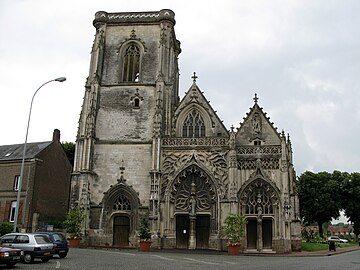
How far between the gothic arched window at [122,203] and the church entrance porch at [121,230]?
2.64 ft

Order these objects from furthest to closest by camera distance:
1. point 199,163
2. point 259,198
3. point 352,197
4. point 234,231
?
point 352,197 < point 199,163 < point 259,198 < point 234,231

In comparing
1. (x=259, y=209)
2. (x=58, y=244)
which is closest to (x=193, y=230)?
(x=259, y=209)

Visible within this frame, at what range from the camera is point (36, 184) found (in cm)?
3859

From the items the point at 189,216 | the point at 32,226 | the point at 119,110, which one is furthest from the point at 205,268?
the point at 32,226

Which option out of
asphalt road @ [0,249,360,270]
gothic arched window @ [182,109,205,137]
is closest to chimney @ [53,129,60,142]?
gothic arched window @ [182,109,205,137]

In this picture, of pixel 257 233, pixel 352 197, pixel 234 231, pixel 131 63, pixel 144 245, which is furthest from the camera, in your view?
pixel 352 197

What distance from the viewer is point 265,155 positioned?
31891 millimetres

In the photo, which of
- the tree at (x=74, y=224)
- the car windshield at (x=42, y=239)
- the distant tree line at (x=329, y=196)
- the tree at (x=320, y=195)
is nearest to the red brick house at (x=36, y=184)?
the tree at (x=74, y=224)

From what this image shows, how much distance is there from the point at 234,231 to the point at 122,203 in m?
9.79

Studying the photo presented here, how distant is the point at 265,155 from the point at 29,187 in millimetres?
22207

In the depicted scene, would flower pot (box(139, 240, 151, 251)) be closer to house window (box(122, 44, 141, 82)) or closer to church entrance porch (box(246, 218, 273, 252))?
church entrance porch (box(246, 218, 273, 252))

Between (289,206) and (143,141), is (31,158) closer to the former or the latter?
(143,141)

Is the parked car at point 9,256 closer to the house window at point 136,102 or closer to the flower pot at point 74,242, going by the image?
the flower pot at point 74,242

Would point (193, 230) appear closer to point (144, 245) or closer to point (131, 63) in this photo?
point (144, 245)
